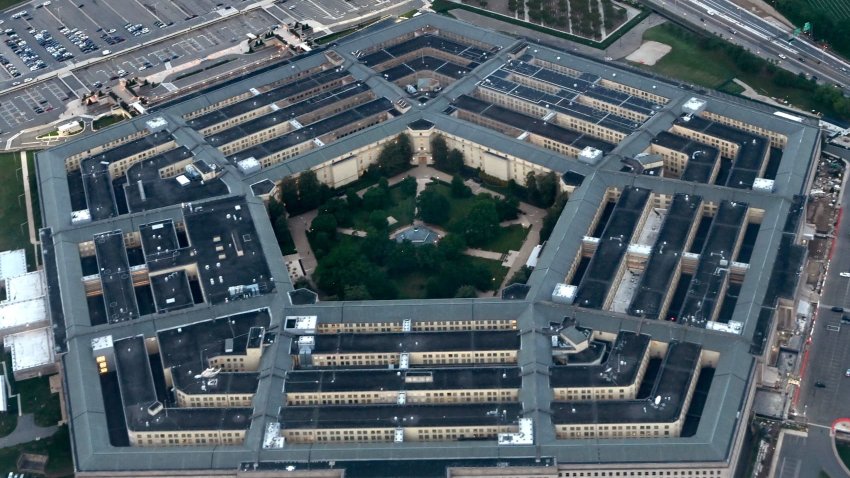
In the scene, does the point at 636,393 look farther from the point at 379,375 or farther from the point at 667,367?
the point at 379,375

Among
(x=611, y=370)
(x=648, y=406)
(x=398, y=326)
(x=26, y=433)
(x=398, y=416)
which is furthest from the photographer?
(x=398, y=326)

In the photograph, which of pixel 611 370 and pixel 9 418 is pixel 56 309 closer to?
pixel 9 418

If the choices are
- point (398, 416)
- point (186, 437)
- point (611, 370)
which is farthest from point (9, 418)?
point (611, 370)

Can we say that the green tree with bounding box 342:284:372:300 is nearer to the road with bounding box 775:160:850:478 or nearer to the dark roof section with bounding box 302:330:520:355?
the dark roof section with bounding box 302:330:520:355

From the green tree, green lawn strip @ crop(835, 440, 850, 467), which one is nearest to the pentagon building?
the green tree

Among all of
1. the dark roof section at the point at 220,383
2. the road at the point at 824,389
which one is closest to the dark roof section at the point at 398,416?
the dark roof section at the point at 220,383

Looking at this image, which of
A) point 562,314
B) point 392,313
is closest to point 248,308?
point 392,313
